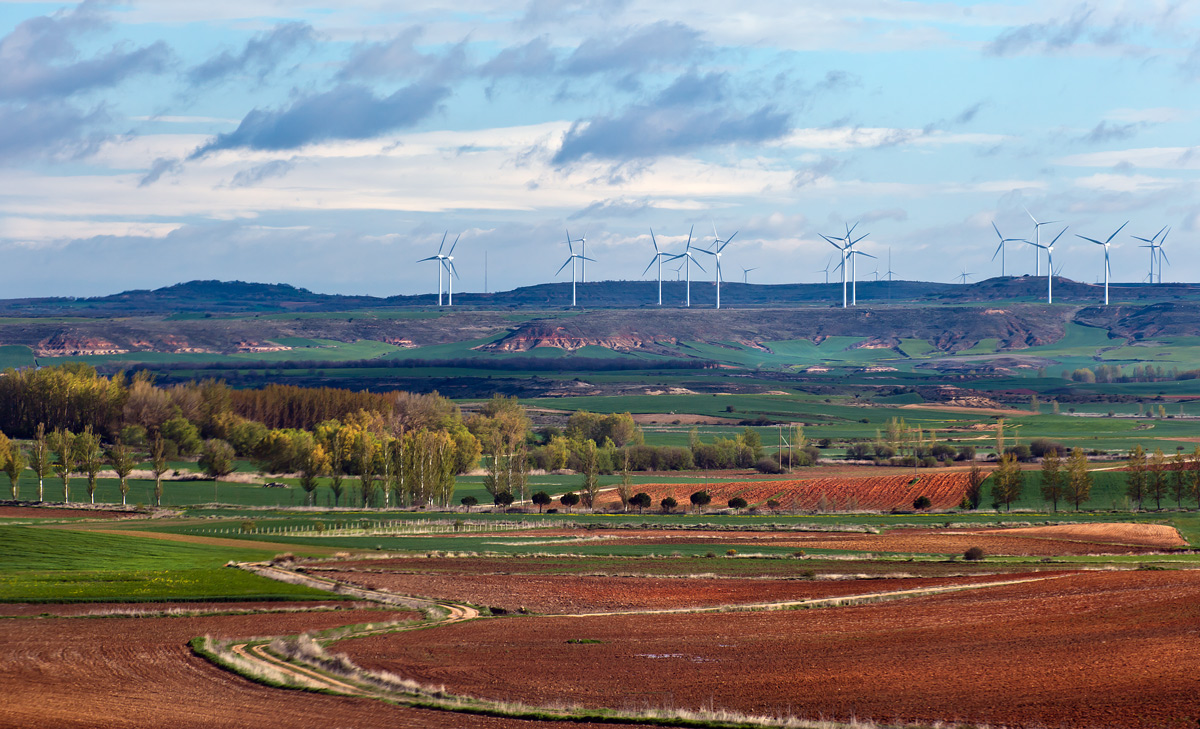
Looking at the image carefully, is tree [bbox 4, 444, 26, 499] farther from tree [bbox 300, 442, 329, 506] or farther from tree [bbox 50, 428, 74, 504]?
tree [bbox 300, 442, 329, 506]

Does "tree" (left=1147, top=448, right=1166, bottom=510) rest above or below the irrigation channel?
above

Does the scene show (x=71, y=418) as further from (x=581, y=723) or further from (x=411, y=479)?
(x=581, y=723)

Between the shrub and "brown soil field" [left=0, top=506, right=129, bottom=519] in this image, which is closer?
"brown soil field" [left=0, top=506, right=129, bottom=519]

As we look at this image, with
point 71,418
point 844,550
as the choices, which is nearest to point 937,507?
point 844,550

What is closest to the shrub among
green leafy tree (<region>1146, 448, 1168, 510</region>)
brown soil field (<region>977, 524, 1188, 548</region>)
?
green leafy tree (<region>1146, 448, 1168, 510</region>)

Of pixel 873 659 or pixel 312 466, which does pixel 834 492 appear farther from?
pixel 873 659

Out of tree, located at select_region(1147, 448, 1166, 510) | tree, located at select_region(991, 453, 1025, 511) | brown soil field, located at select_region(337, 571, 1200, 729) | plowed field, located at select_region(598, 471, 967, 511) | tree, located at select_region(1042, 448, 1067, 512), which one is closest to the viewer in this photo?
brown soil field, located at select_region(337, 571, 1200, 729)

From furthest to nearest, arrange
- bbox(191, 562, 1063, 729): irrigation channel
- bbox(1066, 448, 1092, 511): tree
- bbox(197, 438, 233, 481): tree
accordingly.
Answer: bbox(197, 438, 233, 481): tree → bbox(1066, 448, 1092, 511): tree → bbox(191, 562, 1063, 729): irrigation channel
